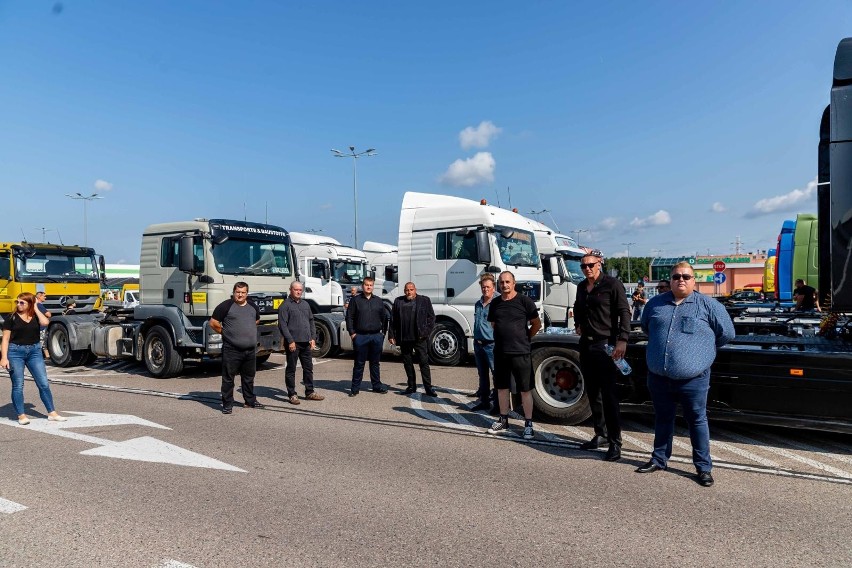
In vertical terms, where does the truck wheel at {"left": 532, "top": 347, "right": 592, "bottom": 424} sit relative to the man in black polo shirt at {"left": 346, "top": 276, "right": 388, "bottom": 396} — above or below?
below

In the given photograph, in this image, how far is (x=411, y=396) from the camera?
344 inches

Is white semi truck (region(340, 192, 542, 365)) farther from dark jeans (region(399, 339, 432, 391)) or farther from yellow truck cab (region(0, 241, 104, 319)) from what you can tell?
yellow truck cab (region(0, 241, 104, 319))

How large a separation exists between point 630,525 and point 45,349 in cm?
1332

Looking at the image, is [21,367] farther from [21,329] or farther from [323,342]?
[323,342]

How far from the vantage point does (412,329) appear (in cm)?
896

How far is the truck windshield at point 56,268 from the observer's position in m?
15.5

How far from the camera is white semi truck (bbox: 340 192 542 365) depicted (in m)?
11.4

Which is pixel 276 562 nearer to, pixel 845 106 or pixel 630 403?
pixel 630 403

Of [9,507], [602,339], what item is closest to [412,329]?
[602,339]

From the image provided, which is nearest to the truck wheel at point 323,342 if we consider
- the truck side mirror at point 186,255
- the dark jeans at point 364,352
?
the truck side mirror at point 186,255

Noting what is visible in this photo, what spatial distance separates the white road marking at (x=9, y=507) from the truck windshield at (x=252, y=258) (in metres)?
6.09

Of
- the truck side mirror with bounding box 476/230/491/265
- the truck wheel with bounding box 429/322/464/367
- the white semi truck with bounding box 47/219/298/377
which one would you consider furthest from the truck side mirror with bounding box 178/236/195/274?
the truck side mirror with bounding box 476/230/491/265

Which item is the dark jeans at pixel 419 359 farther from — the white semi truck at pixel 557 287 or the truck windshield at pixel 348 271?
the truck windshield at pixel 348 271

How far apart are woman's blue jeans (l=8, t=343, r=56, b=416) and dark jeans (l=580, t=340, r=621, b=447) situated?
6003 millimetres
